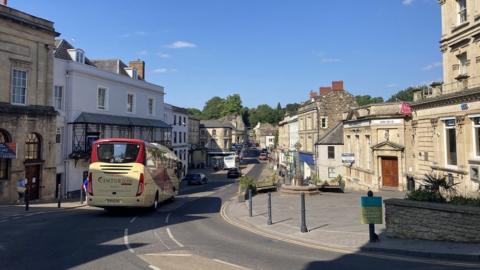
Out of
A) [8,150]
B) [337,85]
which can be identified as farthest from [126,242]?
[337,85]

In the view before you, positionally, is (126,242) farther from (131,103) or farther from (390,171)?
(131,103)

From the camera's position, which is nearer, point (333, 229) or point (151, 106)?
point (333, 229)

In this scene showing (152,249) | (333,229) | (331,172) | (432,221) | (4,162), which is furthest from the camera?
(331,172)

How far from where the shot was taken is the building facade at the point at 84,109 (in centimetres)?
2978

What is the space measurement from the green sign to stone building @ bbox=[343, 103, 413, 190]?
19.9m

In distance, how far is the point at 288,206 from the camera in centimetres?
2069

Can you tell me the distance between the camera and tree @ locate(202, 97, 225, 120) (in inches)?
6472

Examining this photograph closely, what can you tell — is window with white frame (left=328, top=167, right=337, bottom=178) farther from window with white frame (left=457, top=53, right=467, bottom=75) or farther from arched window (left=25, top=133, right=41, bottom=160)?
arched window (left=25, top=133, right=41, bottom=160)

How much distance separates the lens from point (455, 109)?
72.0 ft

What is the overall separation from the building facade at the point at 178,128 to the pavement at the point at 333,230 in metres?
38.5

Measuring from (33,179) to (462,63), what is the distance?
94.4 ft

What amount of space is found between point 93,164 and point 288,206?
33.2 feet

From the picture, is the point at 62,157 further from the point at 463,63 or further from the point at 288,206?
the point at 463,63

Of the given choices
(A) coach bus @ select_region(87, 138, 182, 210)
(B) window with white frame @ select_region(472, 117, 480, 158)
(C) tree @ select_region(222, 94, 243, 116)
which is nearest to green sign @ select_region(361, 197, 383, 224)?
(A) coach bus @ select_region(87, 138, 182, 210)
